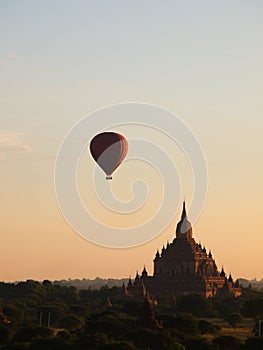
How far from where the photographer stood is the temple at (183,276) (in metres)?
193

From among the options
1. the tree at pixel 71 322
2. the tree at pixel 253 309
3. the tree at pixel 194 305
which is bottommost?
the tree at pixel 71 322

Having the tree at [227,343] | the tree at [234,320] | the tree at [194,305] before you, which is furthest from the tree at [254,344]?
the tree at [194,305]

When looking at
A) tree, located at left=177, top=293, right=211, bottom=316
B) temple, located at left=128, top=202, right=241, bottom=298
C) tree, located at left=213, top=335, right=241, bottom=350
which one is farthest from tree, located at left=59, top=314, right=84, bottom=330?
temple, located at left=128, top=202, right=241, bottom=298

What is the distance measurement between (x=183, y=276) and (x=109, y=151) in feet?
291

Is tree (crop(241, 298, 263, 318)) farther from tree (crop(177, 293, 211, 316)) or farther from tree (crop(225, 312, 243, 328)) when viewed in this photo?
tree (crop(177, 293, 211, 316))

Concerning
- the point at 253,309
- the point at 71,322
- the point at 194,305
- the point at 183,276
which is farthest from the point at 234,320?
the point at 183,276

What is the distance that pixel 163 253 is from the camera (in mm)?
199875

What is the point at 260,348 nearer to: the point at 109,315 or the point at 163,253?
the point at 109,315

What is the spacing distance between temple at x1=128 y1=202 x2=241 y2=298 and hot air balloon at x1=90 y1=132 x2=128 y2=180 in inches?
3298

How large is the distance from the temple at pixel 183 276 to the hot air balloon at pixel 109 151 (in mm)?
83763

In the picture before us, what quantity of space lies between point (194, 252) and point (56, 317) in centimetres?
6060

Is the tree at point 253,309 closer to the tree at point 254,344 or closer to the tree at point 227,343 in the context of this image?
the tree at point 227,343

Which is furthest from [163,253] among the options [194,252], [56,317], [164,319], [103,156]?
[103,156]

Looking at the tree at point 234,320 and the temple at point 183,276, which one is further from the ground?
the temple at point 183,276
